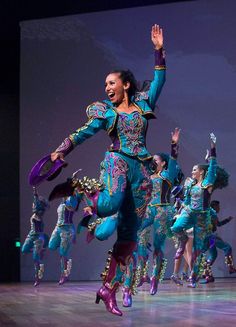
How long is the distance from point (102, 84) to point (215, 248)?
296 centimetres

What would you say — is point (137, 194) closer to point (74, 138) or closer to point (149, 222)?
point (74, 138)

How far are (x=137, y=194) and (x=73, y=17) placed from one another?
6.54 m

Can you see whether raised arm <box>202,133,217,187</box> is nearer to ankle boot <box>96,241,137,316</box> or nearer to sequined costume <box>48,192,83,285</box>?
sequined costume <box>48,192,83,285</box>

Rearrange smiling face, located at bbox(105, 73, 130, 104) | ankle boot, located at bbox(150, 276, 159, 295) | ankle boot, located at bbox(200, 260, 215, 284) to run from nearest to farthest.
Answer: smiling face, located at bbox(105, 73, 130, 104) < ankle boot, located at bbox(150, 276, 159, 295) < ankle boot, located at bbox(200, 260, 215, 284)

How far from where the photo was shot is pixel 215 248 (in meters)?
8.47

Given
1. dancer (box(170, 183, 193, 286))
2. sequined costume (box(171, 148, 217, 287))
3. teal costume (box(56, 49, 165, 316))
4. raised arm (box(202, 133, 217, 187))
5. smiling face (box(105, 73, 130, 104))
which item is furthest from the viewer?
dancer (box(170, 183, 193, 286))

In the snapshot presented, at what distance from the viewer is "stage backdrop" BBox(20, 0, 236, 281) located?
9.41m

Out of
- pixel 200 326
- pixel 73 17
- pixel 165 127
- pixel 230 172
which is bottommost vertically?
pixel 200 326

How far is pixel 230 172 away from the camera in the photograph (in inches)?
367

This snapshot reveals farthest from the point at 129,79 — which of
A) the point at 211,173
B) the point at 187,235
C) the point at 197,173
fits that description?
the point at 187,235

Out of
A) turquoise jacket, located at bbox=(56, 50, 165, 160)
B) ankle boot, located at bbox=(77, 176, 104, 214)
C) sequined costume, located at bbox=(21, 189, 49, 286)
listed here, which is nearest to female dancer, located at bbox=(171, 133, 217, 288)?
sequined costume, located at bbox=(21, 189, 49, 286)

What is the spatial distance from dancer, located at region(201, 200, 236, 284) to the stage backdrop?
557 mm

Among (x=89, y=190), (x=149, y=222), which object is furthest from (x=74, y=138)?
(x=149, y=222)

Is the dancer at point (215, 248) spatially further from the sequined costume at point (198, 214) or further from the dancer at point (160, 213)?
the dancer at point (160, 213)
